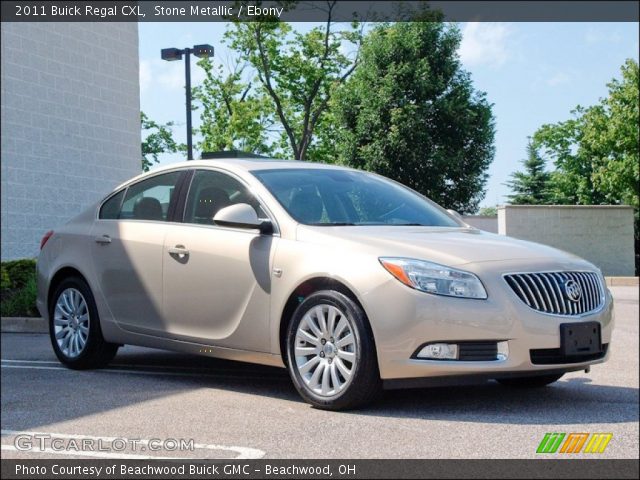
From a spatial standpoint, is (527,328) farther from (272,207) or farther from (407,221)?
(272,207)

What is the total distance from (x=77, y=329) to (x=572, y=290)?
405cm

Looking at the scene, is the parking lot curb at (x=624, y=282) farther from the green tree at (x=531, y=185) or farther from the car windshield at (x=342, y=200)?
the car windshield at (x=342, y=200)

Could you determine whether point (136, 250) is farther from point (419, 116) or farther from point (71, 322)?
point (419, 116)

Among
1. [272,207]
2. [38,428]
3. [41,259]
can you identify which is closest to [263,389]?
[272,207]

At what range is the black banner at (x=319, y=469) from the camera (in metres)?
3.97

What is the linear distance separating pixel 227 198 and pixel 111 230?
126 centimetres

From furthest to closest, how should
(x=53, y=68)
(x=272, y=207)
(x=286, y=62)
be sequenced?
(x=286, y=62) → (x=53, y=68) → (x=272, y=207)

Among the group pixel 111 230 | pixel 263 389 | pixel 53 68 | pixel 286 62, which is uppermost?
pixel 286 62

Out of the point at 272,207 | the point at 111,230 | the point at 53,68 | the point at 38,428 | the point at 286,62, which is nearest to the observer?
the point at 38,428

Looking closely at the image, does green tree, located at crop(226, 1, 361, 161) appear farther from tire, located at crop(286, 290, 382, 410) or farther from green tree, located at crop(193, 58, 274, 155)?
tire, located at crop(286, 290, 382, 410)

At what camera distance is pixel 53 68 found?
57.5 feet

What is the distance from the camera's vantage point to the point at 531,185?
35219 mm

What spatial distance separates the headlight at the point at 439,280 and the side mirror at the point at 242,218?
1125mm

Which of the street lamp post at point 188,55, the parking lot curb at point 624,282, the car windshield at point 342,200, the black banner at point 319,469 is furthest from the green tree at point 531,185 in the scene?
the black banner at point 319,469
